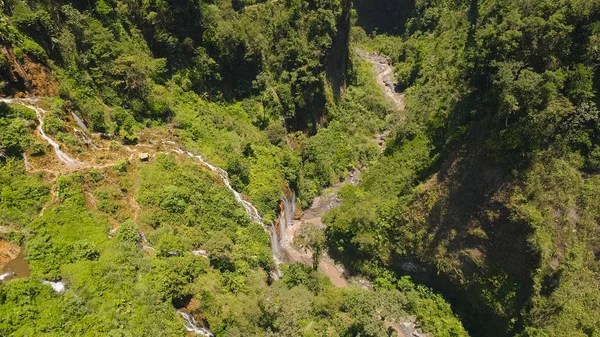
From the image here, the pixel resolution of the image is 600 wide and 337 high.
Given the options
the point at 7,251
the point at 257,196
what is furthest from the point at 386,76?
the point at 7,251

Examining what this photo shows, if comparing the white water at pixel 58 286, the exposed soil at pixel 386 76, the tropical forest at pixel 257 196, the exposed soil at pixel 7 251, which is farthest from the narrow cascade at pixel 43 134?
the exposed soil at pixel 386 76

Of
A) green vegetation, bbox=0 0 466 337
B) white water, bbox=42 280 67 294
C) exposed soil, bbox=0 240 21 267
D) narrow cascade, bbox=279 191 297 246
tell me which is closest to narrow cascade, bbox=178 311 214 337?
green vegetation, bbox=0 0 466 337

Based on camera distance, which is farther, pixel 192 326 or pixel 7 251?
pixel 192 326

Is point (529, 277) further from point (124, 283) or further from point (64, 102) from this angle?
point (64, 102)

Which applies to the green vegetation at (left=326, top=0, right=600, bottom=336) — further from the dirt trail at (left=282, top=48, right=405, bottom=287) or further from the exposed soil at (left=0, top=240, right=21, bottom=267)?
the exposed soil at (left=0, top=240, right=21, bottom=267)

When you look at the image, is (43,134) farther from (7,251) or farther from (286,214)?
(286,214)

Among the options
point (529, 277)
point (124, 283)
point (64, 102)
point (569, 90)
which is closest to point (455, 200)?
point (529, 277)
